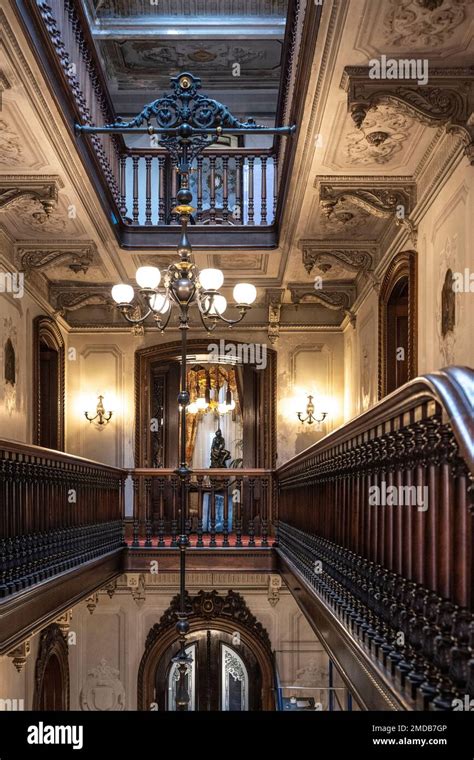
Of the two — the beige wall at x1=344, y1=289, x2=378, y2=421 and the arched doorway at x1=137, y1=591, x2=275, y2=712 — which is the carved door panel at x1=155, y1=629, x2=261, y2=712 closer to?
the arched doorway at x1=137, y1=591, x2=275, y2=712

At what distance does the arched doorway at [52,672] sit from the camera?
971 cm

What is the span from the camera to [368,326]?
32.2ft

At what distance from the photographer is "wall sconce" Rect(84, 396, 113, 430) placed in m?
11.8

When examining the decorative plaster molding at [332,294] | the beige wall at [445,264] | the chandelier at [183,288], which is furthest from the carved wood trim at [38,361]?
the beige wall at [445,264]

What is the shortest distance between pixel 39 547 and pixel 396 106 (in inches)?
153

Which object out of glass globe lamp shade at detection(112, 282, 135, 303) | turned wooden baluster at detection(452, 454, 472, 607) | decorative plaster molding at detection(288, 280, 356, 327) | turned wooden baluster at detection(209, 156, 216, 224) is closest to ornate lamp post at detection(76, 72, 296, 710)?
glass globe lamp shade at detection(112, 282, 135, 303)

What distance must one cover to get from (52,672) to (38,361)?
4136 millimetres

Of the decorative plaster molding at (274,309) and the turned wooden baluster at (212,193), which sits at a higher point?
the turned wooden baluster at (212,193)

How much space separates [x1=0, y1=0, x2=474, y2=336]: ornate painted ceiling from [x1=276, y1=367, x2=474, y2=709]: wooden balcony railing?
92.6 inches

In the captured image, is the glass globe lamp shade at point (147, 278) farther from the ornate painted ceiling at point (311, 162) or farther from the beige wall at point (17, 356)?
the beige wall at point (17, 356)

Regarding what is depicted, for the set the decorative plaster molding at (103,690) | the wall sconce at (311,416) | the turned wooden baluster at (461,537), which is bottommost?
the decorative plaster molding at (103,690)

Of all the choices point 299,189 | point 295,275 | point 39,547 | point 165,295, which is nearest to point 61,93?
point 165,295

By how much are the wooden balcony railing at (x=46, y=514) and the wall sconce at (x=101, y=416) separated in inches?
121

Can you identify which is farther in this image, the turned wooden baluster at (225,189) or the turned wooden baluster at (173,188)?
the turned wooden baluster at (173,188)
